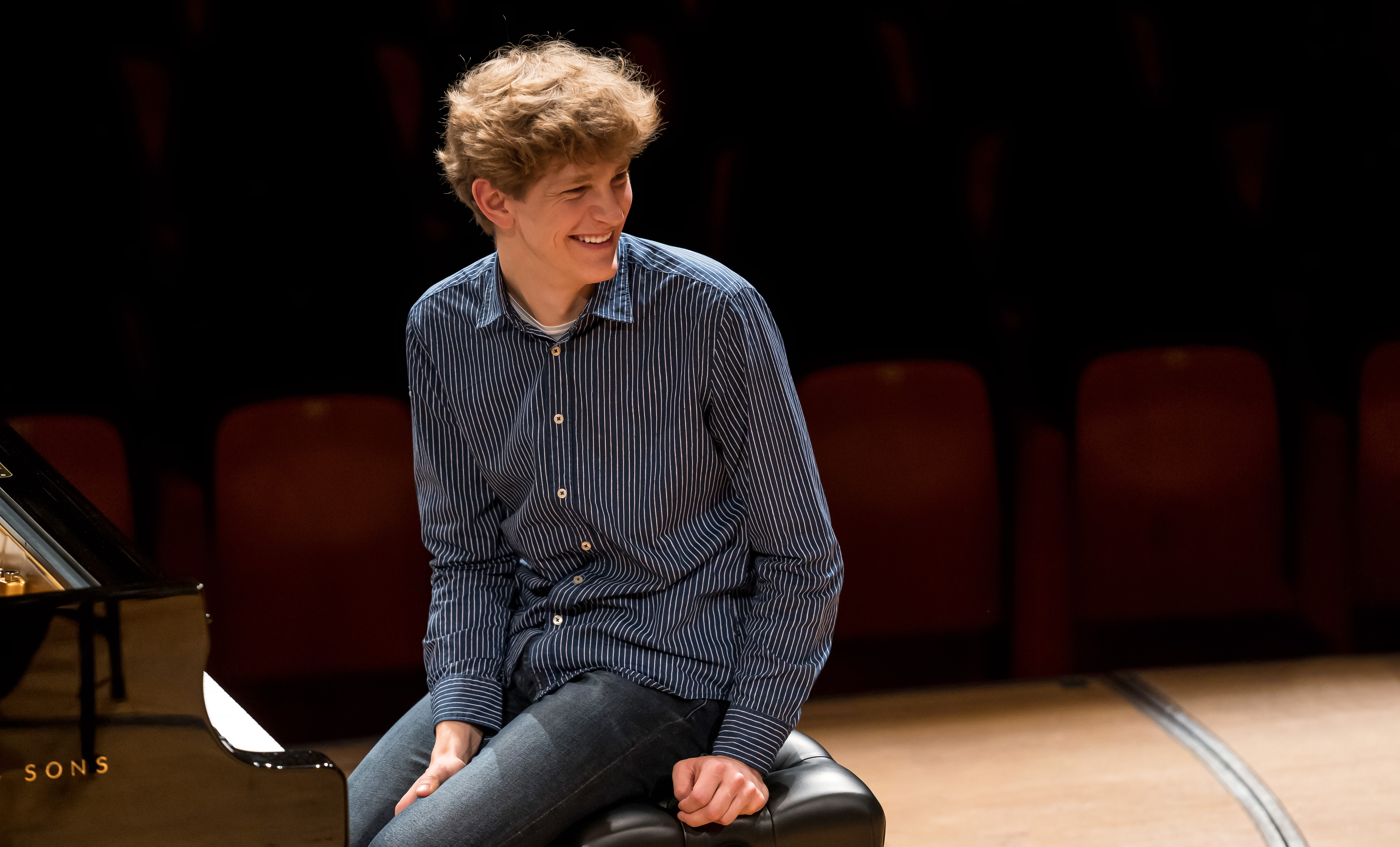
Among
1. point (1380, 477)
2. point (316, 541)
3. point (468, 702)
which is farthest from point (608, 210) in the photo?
point (1380, 477)

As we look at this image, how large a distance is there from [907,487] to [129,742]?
3.45 ft

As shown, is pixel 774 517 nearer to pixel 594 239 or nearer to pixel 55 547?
pixel 594 239

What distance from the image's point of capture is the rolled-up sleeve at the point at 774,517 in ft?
3.08

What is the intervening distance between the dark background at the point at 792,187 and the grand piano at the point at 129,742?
87cm

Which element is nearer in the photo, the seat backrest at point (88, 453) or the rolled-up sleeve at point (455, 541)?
the rolled-up sleeve at point (455, 541)

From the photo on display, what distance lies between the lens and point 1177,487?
163 cm

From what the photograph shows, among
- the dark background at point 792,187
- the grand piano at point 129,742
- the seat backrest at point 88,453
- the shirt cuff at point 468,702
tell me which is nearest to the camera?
the grand piano at point 129,742

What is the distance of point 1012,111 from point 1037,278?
0.21m

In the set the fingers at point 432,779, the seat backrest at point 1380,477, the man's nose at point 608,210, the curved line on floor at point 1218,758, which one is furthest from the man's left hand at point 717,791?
the seat backrest at point 1380,477

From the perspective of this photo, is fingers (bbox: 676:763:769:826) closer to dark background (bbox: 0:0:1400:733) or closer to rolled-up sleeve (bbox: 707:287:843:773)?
rolled-up sleeve (bbox: 707:287:843:773)

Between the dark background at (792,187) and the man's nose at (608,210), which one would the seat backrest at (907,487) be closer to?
the dark background at (792,187)

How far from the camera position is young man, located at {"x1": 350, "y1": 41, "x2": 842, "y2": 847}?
901 millimetres

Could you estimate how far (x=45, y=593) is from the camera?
646 mm

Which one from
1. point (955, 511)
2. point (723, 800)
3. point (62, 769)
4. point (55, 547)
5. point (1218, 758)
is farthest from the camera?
point (955, 511)
